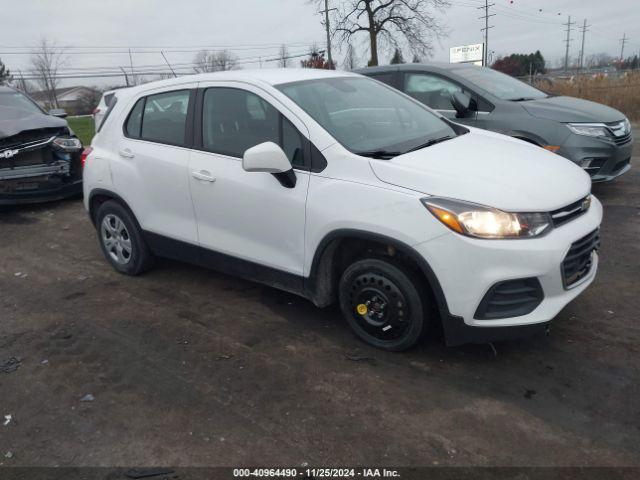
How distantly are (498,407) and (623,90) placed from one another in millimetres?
15630

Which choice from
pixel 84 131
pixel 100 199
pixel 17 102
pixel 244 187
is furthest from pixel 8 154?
pixel 84 131

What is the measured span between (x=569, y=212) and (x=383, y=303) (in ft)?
4.06

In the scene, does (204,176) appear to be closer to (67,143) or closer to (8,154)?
(8,154)

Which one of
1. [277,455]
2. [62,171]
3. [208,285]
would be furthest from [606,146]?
[62,171]

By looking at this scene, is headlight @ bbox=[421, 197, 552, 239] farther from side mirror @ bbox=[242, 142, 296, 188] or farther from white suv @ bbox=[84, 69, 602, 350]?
side mirror @ bbox=[242, 142, 296, 188]

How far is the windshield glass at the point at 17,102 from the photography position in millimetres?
8352

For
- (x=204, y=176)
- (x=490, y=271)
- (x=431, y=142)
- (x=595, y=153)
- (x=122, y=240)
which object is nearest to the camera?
(x=490, y=271)

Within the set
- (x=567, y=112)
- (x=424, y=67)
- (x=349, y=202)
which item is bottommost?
(x=349, y=202)

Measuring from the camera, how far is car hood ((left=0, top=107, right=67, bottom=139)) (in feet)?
24.2

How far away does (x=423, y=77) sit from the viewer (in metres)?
7.06

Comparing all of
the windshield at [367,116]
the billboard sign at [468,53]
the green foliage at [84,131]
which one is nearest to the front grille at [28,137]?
the windshield at [367,116]

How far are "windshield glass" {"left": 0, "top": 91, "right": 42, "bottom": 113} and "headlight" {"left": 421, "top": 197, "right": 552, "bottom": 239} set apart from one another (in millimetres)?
7744

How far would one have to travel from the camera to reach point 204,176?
4074 mm

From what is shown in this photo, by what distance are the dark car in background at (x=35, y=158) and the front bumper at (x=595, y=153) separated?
21.7ft
